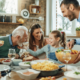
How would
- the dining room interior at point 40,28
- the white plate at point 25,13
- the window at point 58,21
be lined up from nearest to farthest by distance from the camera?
the dining room interior at point 40,28 → the window at point 58,21 → the white plate at point 25,13

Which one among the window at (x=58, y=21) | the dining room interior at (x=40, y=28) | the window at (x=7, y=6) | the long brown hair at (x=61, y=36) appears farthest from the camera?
the window at (x=7, y=6)

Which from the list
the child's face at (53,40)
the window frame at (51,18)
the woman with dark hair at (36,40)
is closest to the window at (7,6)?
the window frame at (51,18)

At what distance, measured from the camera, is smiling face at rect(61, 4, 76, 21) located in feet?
7.68

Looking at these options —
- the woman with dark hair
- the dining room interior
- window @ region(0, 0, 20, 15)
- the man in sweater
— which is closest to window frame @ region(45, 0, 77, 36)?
the dining room interior

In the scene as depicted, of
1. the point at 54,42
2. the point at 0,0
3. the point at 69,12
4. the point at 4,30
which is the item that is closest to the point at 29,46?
the point at 54,42

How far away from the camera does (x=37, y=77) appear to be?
932mm

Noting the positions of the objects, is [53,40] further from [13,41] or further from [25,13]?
[25,13]

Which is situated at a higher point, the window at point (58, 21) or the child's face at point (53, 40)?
the window at point (58, 21)

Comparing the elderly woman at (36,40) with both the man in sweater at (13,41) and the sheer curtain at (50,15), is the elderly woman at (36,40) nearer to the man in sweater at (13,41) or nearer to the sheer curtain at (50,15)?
the man in sweater at (13,41)

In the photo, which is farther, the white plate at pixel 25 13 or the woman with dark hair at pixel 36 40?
the white plate at pixel 25 13

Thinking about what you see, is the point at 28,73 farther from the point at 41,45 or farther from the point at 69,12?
the point at 69,12

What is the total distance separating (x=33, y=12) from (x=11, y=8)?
0.59 m

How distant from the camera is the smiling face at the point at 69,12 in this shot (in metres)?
2.34

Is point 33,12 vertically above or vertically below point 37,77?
above
